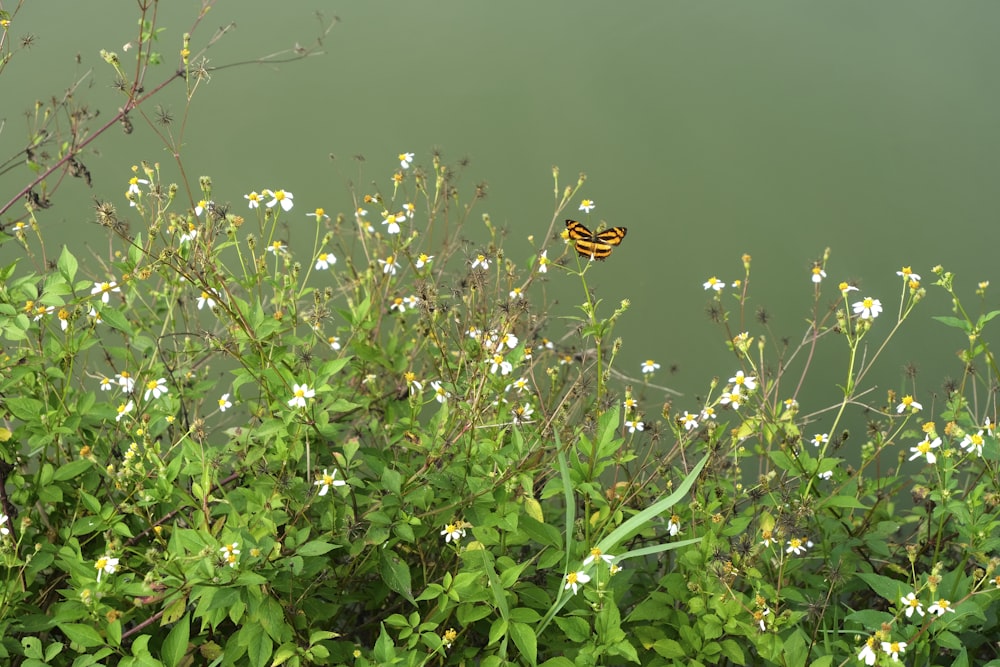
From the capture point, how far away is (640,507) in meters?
2.05

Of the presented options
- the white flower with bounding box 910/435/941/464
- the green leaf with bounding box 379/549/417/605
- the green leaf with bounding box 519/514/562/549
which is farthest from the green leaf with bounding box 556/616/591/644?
the white flower with bounding box 910/435/941/464

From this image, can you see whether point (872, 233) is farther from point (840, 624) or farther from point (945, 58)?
point (840, 624)

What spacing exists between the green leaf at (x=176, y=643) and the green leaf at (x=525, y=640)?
53cm

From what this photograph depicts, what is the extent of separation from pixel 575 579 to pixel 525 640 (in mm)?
130

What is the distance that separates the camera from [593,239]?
2004 millimetres

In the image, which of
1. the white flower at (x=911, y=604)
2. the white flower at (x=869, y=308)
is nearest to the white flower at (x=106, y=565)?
the white flower at (x=911, y=604)

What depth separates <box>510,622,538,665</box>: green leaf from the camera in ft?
5.17

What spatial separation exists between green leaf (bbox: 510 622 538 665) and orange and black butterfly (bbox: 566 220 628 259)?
0.76 metres

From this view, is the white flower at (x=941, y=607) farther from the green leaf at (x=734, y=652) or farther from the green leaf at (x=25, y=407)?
the green leaf at (x=25, y=407)

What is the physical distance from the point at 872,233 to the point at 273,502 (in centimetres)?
235

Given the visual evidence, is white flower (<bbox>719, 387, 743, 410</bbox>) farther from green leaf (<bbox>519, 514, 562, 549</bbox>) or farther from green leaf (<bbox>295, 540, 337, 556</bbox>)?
green leaf (<bbox>295, 540, 337, 556</bbox>)

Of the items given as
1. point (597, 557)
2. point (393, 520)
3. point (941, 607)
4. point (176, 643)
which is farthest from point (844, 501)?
point (176, 643)

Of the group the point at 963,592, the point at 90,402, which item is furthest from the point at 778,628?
the point at 90,402

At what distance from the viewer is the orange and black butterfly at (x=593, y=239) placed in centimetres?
199
